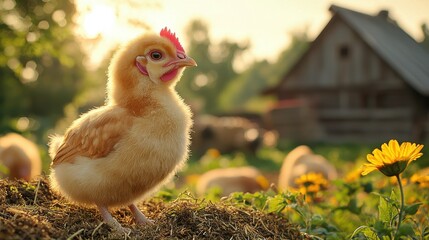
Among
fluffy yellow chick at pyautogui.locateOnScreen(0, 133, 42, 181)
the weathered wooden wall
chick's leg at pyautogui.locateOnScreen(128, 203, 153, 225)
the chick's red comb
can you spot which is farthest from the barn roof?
chick's leg at pyautogui.locateOnScreen(128, 203, 153, 225)

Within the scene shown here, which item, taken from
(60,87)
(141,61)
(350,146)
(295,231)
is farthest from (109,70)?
(60,87)

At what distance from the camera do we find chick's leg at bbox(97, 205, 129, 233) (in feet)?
9.37

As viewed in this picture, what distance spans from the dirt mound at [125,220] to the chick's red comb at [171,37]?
89cm

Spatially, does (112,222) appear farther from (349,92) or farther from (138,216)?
(349,92)

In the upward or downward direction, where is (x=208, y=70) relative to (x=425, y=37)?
upward

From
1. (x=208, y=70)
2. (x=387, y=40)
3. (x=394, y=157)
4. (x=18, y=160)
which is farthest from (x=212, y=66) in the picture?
(x=394, y=157)

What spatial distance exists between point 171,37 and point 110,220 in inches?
43.2

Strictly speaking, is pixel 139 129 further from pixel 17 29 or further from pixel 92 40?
pixel 17 29

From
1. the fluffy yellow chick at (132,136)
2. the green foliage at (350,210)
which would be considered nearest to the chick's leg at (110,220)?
the fluffy yellow chick at (132,136)

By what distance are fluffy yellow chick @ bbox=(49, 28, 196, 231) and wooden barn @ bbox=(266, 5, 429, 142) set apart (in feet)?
47.3

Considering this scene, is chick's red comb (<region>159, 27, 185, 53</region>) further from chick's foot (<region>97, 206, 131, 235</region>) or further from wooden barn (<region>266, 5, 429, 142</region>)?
wooden barn (<region>266, 5, 429, 142</region>)

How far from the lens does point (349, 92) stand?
19.5 m

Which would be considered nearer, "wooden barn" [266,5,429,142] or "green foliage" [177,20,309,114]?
"wooden barn" [266,5,429,142]

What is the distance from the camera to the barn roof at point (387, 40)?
1389cm
